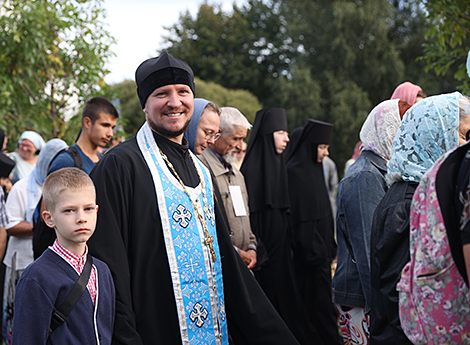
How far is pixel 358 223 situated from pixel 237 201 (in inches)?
62.4

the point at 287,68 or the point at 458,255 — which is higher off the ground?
the point at 287,68

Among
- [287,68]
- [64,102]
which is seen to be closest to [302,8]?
[287,68]

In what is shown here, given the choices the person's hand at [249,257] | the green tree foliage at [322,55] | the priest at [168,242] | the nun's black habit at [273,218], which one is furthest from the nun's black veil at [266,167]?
Answer: the green tree foliage at [322,55]

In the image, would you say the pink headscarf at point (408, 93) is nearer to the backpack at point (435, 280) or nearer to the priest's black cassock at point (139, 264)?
the priest's black cassock at point (139, 264)

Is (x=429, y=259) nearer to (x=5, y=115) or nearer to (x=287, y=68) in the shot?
(x=5, y=115)

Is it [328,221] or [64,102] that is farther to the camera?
[64,102]

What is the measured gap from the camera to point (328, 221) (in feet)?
19.0

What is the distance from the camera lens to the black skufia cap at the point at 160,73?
2689 mm

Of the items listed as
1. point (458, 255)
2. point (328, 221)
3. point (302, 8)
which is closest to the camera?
point (458, 255)

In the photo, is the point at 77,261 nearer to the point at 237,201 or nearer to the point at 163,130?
the point at 163,130

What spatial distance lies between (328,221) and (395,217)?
3719mm

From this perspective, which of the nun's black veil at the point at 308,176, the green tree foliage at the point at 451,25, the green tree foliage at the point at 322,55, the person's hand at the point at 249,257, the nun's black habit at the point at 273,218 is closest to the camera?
the person's hand at the point at 249,257

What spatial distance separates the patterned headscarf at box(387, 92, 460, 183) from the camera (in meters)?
2.10

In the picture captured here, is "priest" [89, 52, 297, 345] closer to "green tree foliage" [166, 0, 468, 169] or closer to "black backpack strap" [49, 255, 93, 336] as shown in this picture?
"black backpack strap" [49, 255, 93, 336]
